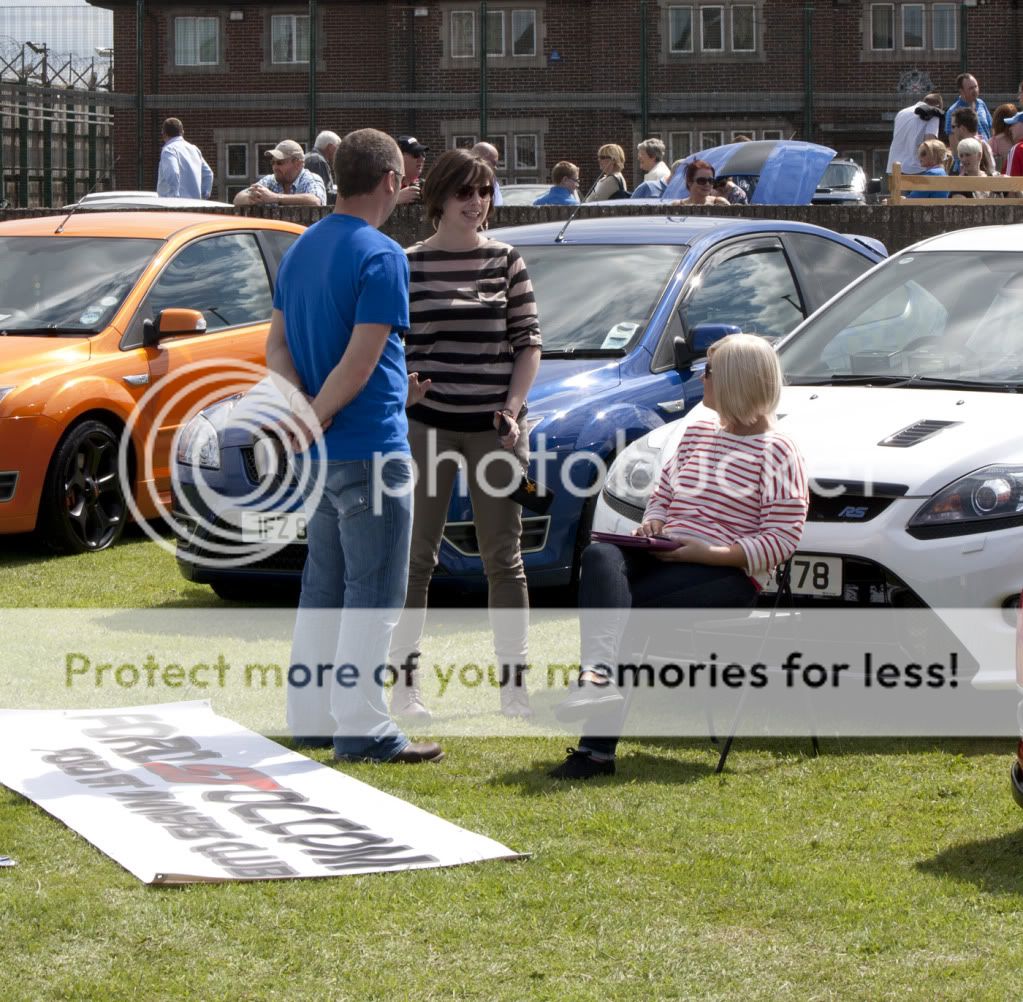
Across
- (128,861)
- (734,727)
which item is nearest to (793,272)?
(734,727)

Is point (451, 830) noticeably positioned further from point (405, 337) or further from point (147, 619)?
point (147, 619)

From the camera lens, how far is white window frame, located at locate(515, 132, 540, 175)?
36719 millimetres

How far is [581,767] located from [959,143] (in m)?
13.3

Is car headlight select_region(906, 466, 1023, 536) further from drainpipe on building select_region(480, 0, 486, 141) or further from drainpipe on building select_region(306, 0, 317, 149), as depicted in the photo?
drainpipe on building select_region(480, 0, 486, 141)

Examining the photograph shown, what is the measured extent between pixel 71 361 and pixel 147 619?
210 centimetres

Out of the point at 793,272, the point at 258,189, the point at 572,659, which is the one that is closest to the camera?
the point at 572,659

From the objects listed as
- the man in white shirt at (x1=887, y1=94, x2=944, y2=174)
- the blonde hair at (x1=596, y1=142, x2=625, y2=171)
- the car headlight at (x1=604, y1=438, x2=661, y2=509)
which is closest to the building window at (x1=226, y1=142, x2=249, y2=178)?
the blonde hair at (x1=596, y1=142, x2=625, y2=171)

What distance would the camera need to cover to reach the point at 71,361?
9695 millimetres

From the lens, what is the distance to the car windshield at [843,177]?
30453mm

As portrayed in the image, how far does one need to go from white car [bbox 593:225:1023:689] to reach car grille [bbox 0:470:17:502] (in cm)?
378

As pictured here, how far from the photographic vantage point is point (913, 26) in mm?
40406

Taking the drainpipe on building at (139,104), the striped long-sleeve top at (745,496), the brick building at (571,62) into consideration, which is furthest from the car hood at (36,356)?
the brick building at (571,62)

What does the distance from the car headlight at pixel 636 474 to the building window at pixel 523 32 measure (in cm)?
3422

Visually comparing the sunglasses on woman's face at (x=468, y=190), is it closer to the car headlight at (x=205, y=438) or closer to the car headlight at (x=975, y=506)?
the car headlight at (x=975, y=506)
